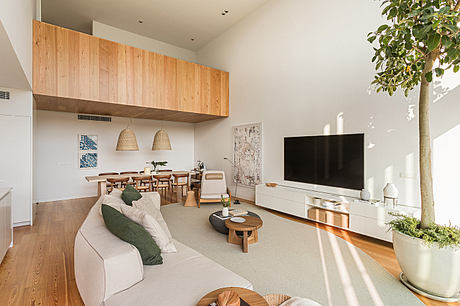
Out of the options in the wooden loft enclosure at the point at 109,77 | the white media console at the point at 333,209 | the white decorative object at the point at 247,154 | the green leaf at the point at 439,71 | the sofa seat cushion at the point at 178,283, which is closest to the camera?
the sofa seat cushion at the point at 178,283

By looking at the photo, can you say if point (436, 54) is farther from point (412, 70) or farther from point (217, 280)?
point (217, 280)

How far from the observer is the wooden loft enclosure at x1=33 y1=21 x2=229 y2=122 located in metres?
4.25

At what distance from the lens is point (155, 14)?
6.23m

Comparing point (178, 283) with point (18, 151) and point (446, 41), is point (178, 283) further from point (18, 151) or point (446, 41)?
point (18, 151)

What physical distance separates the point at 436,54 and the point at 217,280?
2.79 meters

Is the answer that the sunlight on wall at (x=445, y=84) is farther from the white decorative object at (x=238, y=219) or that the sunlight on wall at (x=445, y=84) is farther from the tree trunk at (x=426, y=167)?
the white decorative object at (x=238, y=219)

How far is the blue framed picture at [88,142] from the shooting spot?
21.6ft

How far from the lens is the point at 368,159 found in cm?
388

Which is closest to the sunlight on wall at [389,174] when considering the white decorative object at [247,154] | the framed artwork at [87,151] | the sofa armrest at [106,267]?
the white decorative object at [247,154]

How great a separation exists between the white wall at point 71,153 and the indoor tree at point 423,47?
7067mm

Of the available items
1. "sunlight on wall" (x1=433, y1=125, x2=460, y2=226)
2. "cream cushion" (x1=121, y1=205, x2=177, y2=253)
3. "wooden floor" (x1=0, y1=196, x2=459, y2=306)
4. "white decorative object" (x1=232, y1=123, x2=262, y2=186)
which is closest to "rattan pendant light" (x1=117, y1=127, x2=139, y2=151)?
"wooden floor" (x1=0, y1=196, x2=459, y2=306)

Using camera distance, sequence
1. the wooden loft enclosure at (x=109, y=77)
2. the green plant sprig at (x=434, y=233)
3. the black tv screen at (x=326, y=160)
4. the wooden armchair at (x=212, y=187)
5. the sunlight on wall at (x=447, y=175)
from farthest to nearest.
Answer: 1. the wooden armchair at (x=212, y=187)
2. the wooden loft enclosure at (x=109, y=77)
3. the black tv screen at (x=326, y=160)
4. the sunlight on wall at (x=447, y=175)
5. the green plant sprig at (x=434, y=233)

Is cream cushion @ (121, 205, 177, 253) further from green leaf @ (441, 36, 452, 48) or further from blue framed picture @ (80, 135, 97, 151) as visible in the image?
blue framed picture @ (80, 135, 97, 151)

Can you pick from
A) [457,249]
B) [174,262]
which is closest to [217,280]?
[174,262]
